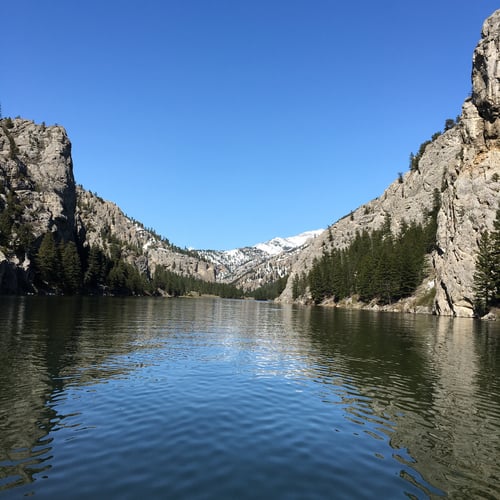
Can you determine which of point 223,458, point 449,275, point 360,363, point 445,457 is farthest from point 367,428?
point 449,275

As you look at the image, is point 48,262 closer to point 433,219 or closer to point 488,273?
point 488,273

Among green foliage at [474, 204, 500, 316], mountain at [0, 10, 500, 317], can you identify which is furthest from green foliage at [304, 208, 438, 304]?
green foliage at [474, 204, 500, 316]

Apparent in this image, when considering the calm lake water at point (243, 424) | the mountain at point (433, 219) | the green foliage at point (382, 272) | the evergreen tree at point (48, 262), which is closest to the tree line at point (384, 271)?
the green foliage at point (382, 272)

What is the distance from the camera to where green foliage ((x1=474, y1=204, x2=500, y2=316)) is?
87625 mm

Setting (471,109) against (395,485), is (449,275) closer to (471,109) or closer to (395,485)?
(471,109)

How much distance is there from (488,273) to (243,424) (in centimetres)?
8882

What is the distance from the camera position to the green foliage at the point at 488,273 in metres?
87.6

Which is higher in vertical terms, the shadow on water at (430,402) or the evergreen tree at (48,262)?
the evergreen tree at (48,262)

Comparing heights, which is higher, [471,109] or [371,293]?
[471,109]

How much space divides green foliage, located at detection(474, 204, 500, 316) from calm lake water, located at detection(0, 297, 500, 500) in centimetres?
6120

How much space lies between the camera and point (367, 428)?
17.9 m

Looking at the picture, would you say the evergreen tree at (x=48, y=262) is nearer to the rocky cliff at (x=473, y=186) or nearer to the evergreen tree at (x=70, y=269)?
the evergreen tree at (x=70, y=269)

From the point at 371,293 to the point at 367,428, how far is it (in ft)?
463

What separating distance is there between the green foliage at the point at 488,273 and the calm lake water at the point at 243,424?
6120cm
